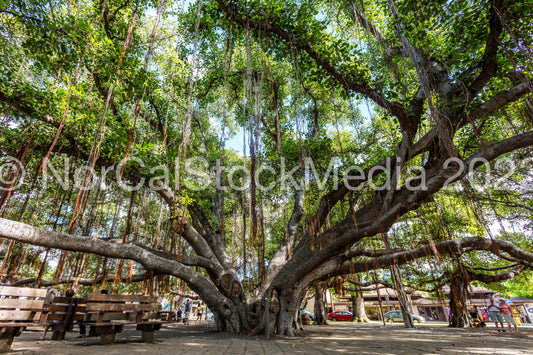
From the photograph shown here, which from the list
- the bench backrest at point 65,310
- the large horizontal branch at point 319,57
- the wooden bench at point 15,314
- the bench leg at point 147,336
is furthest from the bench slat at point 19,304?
the large horizontal branch at point 319,57

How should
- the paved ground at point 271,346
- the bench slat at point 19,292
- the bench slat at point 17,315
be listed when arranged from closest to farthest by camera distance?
the bench slat at point 17,315, the bench slat at point 19,292, the paved ground at point 271,346

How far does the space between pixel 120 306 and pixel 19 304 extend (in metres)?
1.06

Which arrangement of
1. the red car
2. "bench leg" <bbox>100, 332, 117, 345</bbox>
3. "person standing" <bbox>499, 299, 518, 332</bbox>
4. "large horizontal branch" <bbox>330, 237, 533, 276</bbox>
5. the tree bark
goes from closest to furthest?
1. "bench leg" <bbox>100, 332, 117, 345</bbox>
2. "large horizontal branch" <bbox>330, 237, 533, 276</bbox>
3. "person standing" <bbox>499, 299, 518, 332</bbox>
4. the tree bark
5. the red car

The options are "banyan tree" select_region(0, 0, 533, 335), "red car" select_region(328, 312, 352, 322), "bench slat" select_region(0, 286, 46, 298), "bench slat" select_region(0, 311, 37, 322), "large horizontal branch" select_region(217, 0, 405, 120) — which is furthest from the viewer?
"red car" select_region(328, 312, 352, 322)

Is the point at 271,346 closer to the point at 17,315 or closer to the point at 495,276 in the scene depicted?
the point at 17,315

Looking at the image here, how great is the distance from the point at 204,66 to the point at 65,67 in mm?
3606

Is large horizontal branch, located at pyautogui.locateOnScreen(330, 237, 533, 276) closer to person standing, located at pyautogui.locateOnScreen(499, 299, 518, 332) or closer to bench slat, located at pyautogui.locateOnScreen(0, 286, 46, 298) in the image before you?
person standing, located at pyautogui.locateOnScreen(499, 299, 518, 332)

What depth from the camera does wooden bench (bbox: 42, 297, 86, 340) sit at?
3.68 meters

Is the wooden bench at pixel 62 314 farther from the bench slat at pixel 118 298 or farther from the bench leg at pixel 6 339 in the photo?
the bench leg at pixel 6 339

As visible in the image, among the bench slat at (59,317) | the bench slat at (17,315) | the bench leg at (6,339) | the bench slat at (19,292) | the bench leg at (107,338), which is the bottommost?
the bench leg at (107,338)

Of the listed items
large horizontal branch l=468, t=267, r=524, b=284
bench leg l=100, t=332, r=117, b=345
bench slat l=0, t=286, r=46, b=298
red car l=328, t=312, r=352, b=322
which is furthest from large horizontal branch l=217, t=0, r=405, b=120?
red car l=328, t=312, r=352, b=322

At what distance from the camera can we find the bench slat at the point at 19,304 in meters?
2.30

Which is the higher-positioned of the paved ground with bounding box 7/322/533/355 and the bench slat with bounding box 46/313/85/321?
the bench slat with bounding box 46/313/85/321

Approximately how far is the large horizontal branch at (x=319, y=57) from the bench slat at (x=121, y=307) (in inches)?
183
